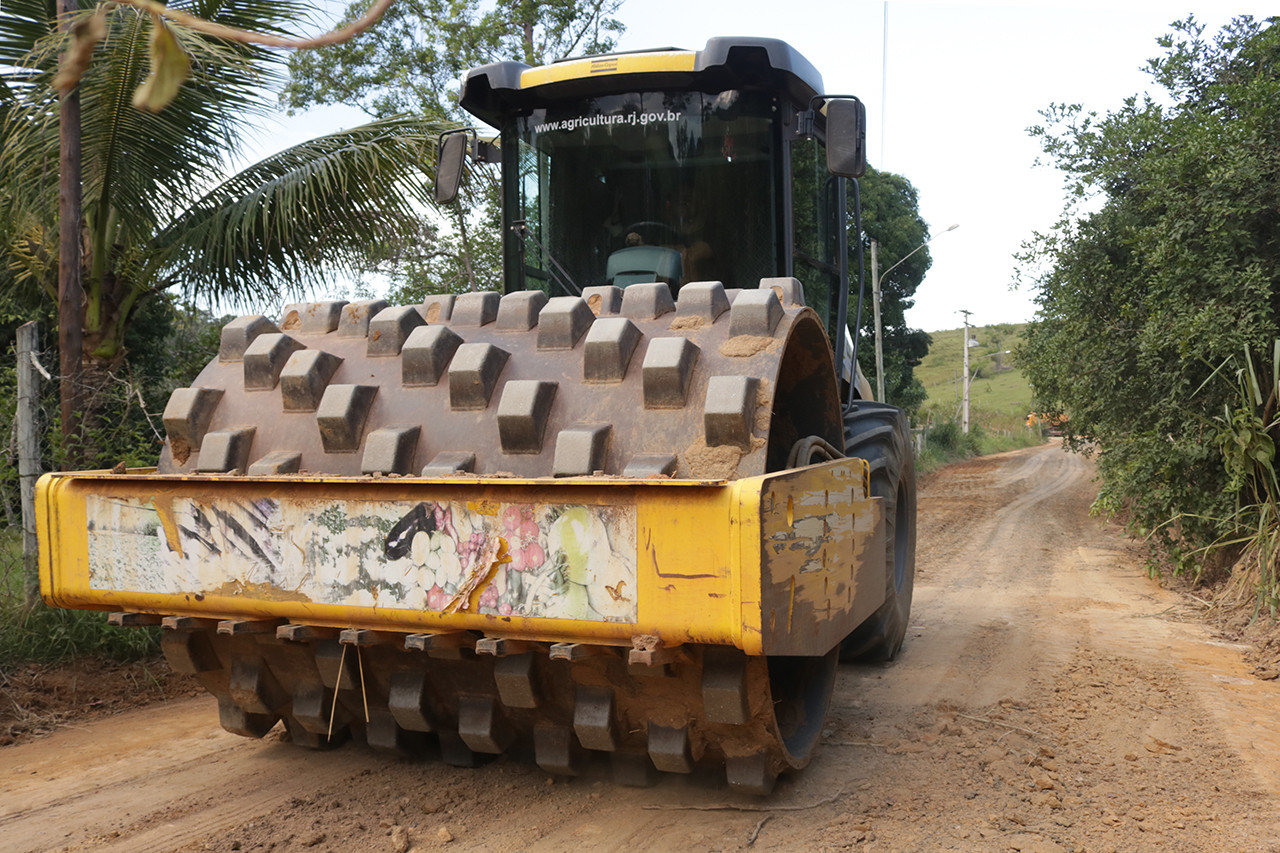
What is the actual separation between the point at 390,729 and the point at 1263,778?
3459 mm

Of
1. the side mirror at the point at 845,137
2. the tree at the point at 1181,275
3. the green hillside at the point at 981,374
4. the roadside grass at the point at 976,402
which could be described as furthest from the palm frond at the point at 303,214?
the green hillside at the point at 981,374

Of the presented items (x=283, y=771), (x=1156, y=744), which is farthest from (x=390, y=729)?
(x=1156, y=744)

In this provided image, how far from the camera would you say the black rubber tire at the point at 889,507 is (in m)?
5.32

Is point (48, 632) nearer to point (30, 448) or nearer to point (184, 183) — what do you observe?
point (30, 448)

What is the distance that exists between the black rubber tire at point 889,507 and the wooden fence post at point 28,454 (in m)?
4.46

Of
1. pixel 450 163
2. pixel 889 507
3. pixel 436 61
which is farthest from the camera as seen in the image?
pixel 436 61

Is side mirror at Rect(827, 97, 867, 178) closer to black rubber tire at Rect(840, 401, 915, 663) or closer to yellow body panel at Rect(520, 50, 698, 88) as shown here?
yellow body panel at Rect(520, 50, 698, 88)

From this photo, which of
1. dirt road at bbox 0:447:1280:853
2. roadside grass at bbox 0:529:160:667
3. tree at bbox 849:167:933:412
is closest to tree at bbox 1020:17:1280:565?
dirt road at bbox 0:447:1280:853

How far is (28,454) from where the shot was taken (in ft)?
18.9

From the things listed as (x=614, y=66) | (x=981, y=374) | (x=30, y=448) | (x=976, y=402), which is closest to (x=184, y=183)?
(x=30, y=448)

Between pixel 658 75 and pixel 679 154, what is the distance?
0.35 metres

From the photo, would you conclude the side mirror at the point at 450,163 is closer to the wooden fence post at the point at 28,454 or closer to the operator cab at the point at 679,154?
the operator cab at the point at 679,154

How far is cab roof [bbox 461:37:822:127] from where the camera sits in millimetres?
4492

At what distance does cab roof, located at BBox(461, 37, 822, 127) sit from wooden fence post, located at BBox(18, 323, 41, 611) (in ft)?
9.61
